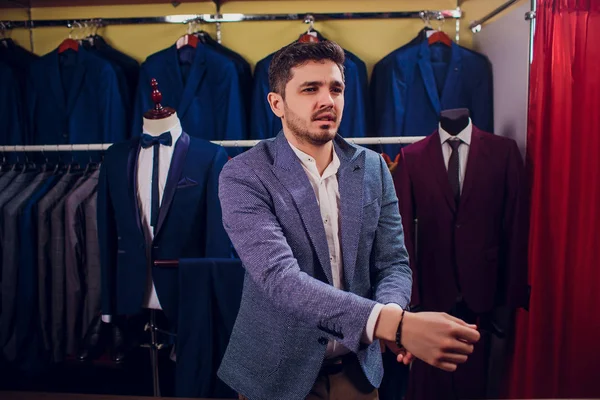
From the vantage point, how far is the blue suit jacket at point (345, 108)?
2586mm

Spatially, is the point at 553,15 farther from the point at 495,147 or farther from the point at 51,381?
the point at 51,381

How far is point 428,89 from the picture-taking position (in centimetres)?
256

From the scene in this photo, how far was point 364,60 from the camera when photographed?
9.47 ft

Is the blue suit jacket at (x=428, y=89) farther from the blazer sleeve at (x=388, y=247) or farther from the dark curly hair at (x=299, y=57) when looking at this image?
the dark curly hair at (x=299, y=57)

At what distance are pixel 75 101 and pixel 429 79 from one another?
1910mm

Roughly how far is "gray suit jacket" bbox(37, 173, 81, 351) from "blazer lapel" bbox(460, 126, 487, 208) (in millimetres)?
1847

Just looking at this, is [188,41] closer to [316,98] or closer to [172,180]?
[172,180]

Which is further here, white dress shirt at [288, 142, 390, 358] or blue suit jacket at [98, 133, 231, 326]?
blue suit jacket at [98, 133, 231, 326]

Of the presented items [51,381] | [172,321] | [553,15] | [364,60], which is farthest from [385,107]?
[51,381]

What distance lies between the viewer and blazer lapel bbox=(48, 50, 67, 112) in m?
2.69

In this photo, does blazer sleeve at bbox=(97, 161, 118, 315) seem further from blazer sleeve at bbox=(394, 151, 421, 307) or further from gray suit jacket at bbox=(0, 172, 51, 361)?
blazer sleeve at bbox=(394, 151, 421, 307)

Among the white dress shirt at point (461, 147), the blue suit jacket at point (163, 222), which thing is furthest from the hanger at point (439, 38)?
the blue suit jacket at point (163, 222)

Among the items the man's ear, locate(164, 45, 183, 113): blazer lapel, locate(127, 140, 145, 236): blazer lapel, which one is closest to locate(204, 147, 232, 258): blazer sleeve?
locate(127, 140, 145, 236): blazer lapel

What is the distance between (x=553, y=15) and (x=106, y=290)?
6.94 feet
